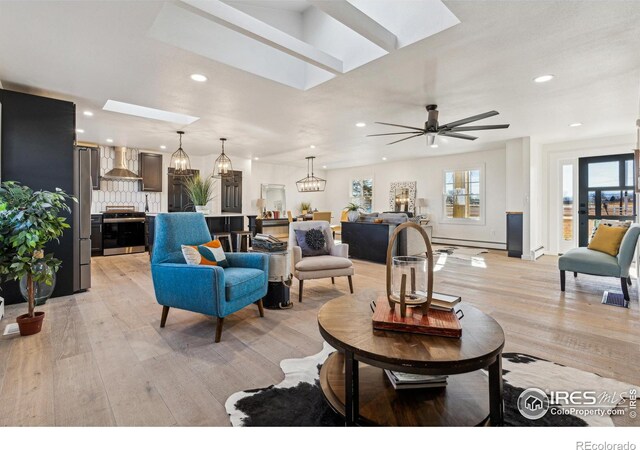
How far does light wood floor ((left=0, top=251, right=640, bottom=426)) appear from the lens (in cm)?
161

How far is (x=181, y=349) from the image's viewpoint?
2.25 m

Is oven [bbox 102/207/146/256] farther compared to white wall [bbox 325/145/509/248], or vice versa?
white wall [bbox 325/145/509/248]

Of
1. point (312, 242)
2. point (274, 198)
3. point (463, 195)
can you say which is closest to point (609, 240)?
point (312, 242)

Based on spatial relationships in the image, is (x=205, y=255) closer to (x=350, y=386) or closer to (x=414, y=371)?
(x=350, y=386)

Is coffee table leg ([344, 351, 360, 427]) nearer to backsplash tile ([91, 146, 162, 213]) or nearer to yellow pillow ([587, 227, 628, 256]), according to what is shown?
yellow pillow ([587, 227, 628, 256])

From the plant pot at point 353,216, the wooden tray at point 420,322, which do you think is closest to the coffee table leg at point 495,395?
the wooden tray at point 420,322

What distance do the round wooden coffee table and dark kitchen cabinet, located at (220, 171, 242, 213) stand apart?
22.6 ft

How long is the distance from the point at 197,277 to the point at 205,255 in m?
0.46

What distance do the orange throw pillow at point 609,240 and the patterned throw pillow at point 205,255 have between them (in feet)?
14.8

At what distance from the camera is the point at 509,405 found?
1.58 meters

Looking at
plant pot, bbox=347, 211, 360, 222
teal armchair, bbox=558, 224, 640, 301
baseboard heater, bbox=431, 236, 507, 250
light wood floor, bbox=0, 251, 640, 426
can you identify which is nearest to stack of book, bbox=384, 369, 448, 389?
light wood floor, bbox=0, 251, 640, 426

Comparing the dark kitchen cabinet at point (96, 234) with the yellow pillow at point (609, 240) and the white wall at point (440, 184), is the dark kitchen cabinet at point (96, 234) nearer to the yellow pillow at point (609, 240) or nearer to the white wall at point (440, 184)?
the white wall at point (440, 184)

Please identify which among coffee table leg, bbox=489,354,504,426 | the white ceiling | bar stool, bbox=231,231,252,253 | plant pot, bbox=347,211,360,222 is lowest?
coffee table leg, bbox=489,354,504,426

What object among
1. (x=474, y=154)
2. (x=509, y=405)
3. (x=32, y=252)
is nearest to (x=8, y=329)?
(x=32, y=252)
